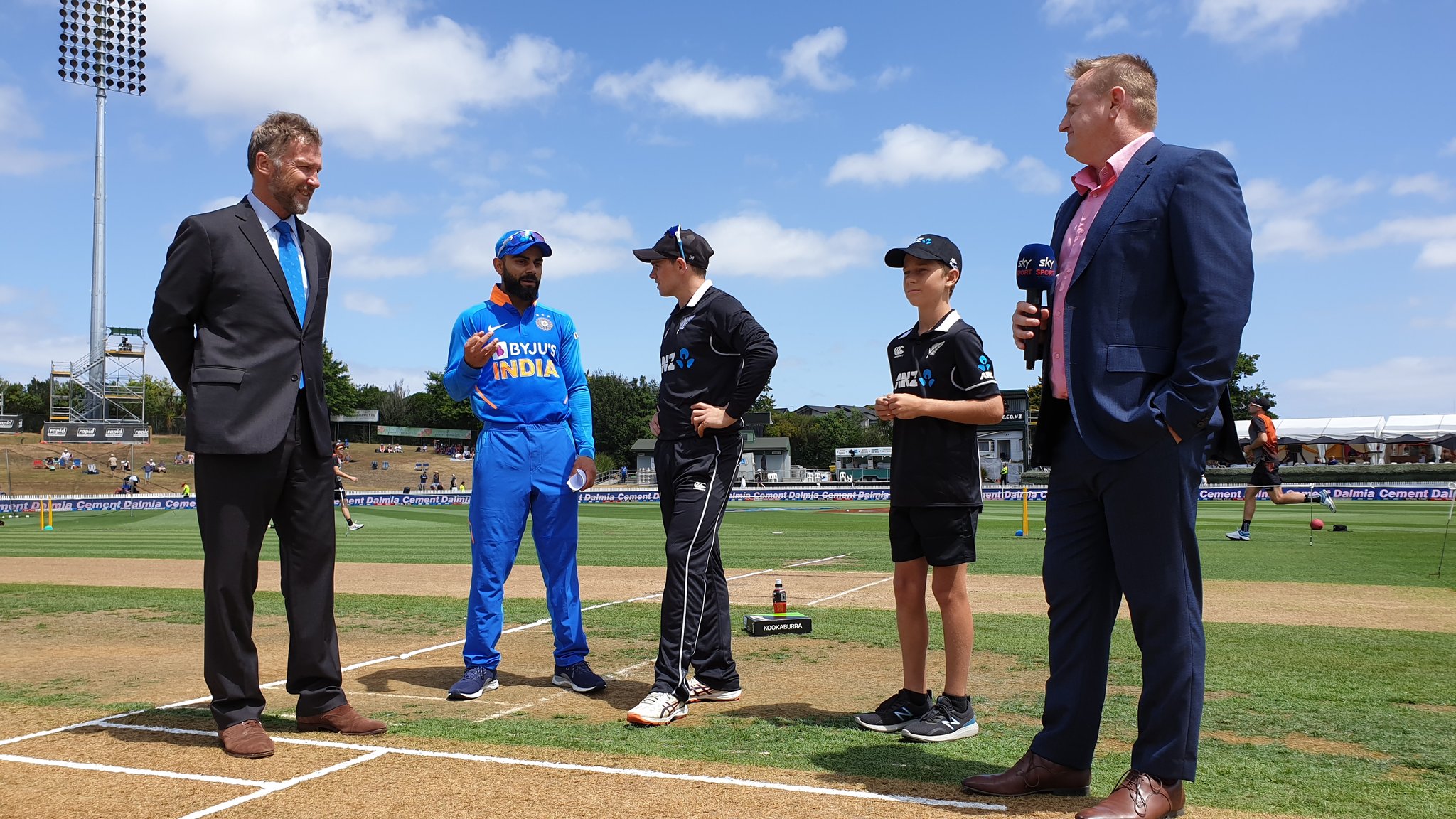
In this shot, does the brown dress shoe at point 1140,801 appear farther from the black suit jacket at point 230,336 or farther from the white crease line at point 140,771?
the black suit jacket at point 230,336

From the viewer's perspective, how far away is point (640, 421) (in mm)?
103875

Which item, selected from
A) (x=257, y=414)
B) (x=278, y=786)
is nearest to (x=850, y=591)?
(x=257, y=414)

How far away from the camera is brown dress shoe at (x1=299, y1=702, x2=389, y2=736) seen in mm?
4277

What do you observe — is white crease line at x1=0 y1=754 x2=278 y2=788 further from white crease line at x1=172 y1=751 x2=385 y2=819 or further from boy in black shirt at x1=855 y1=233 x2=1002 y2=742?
boy in black shirt at x1=855 y1=233 x2=1002 y2=742

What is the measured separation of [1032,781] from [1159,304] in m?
1.63

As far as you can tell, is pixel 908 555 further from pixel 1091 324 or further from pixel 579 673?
pixel 579 673

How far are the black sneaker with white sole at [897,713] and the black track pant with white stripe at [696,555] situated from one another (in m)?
0.89

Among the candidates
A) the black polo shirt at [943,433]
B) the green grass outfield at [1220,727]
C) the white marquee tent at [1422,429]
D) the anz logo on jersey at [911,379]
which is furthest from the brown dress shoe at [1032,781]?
the white marquee tent at [1422,429]

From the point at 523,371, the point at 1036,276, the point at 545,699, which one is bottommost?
the point at 545,699

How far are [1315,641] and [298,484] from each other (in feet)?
21.9

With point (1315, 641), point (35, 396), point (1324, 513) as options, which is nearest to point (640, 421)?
point (35, 396)

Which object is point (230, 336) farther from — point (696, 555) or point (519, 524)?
point (696, 555)

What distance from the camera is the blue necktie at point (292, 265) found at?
458 cm

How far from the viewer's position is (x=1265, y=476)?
1872cm
